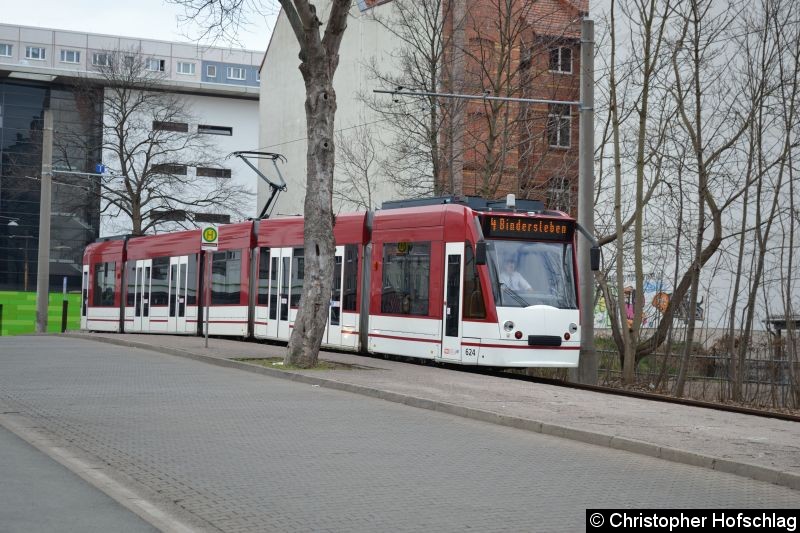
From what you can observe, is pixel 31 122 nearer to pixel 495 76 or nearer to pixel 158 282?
pixel 158 282

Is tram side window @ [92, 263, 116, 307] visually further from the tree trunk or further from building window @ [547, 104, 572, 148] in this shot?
the tree trunk

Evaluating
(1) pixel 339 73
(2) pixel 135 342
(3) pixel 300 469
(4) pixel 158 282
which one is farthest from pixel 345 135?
(3) pixel 300 469

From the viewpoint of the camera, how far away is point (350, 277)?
86.3 ft

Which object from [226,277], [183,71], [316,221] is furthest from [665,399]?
[183,71]

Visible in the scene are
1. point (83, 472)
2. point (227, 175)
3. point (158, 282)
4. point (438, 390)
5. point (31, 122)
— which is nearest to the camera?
point (83, 472)

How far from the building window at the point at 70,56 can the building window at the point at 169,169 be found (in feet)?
124

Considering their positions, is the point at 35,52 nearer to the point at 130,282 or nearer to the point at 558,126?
the point at 130,282

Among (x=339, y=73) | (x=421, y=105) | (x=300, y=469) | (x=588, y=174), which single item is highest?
(x=339, y=73)

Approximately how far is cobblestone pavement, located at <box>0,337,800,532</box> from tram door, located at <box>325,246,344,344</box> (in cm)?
920

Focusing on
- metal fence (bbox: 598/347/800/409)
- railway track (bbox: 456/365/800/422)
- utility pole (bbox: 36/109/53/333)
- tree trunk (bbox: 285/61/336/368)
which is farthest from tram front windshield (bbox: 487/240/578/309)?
utility pole (bbox: 36/109/53/333)

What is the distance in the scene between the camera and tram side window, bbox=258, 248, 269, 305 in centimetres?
3097

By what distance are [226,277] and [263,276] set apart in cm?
247

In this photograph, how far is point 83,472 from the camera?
9.73 meters

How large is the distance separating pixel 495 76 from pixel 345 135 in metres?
17.8
